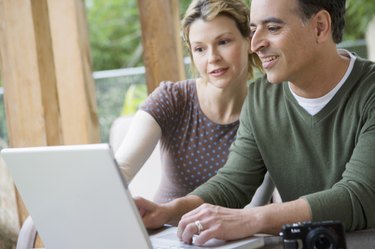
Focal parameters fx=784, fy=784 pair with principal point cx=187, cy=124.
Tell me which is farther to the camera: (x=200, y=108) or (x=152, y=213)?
(x=200, y=108)

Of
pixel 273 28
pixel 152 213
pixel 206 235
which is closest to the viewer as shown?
pixel 206 235

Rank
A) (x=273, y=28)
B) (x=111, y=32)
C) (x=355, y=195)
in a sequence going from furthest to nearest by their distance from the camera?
(x=111, y=32), (x=273, y=28), (x=355, y=195)

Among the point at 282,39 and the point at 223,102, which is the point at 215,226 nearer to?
the point at 282,39

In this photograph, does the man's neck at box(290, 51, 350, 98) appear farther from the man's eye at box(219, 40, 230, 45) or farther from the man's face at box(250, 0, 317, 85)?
the man's eye at box(219, 40, 230, 45)

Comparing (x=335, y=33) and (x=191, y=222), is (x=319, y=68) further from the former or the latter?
(x=191, y=222)

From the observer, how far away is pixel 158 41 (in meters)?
3.21

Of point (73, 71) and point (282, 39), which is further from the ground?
point (282, 39)

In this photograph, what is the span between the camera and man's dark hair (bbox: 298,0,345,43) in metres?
2.08

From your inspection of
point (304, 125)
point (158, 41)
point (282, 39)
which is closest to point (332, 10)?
point (282, 39)

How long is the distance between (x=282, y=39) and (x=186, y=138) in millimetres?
688

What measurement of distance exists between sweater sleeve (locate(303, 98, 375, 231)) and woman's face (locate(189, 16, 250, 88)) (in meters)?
0.70

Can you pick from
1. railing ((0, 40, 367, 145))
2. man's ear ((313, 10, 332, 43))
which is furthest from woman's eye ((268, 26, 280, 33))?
railing ((0, 40, 367, 145))

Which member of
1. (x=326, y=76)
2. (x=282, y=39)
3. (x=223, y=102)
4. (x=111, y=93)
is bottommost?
(x=111, y=93)

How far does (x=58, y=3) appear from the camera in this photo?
324 cm
